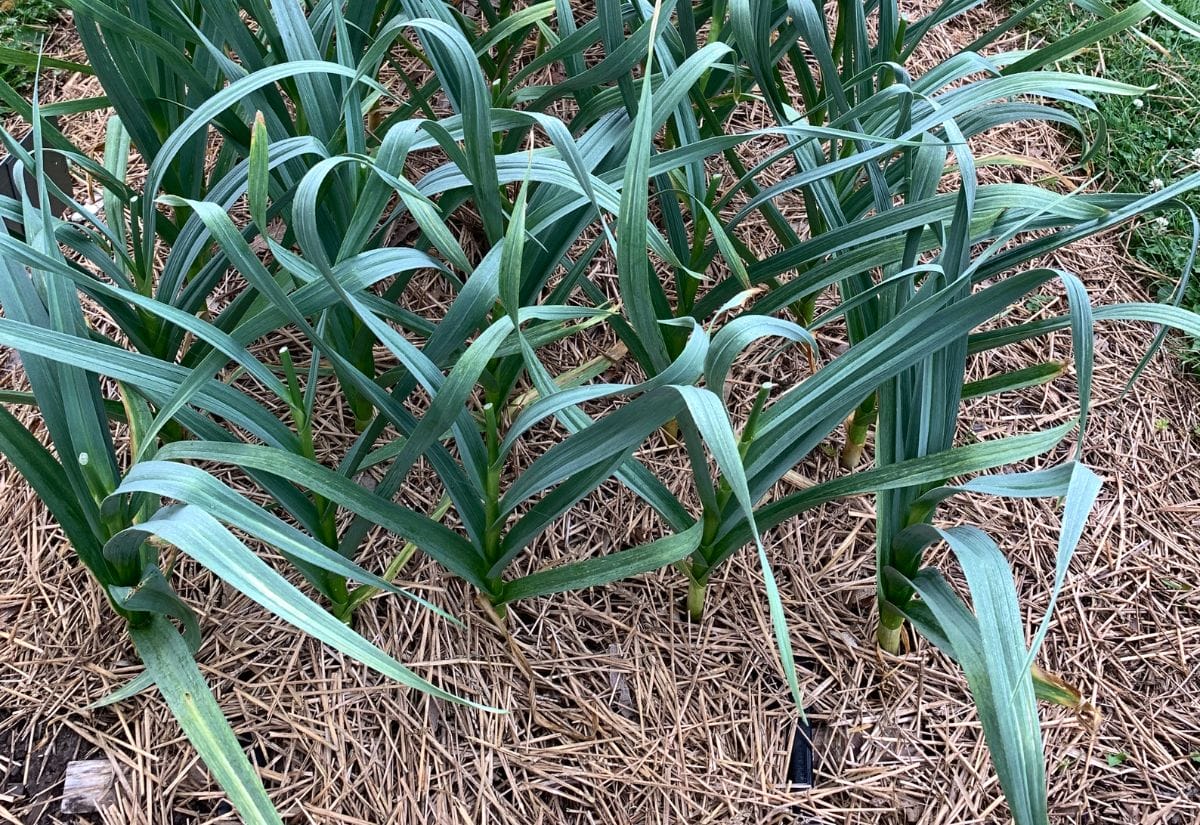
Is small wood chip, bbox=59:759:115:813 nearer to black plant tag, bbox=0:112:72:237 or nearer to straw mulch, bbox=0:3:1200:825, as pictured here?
straw mulch, bbox=0:3:1200:825

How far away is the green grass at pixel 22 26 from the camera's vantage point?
1621 mm

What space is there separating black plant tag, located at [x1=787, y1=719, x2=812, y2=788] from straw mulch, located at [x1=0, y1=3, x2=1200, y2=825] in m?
0.01

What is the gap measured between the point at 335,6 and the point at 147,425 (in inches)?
18.7

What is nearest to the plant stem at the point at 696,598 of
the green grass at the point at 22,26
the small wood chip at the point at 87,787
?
the small wood chip at the point at 87,787

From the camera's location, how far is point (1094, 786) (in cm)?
96

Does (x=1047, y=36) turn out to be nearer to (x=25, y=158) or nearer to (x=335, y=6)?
(x=335, y=6)

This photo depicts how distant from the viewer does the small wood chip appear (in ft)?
2.82

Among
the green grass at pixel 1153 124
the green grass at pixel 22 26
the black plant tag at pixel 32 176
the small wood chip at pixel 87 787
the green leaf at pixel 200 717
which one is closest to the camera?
the green leaf at pixel 200 717

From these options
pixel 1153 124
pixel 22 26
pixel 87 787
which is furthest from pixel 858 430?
pixel 22 26

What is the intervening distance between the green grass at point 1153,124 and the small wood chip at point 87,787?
5.04 ft

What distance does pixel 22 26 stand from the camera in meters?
1.64

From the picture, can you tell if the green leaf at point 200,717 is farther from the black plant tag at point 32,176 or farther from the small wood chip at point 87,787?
the black plant tag at point 32,176

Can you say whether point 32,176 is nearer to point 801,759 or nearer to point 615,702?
point 615,702

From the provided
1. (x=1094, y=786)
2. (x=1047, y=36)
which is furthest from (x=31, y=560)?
(x=1047, y=36)
